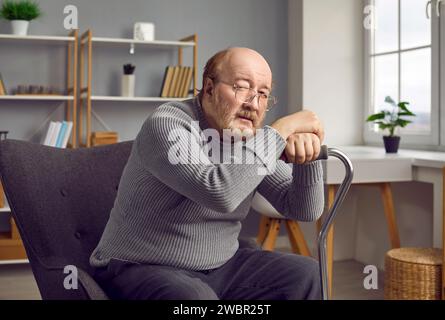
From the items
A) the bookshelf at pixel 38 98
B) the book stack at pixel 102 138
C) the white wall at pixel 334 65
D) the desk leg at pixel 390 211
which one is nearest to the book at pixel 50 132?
the bookshelf at pixel 38 98

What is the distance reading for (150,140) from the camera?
1.36 m

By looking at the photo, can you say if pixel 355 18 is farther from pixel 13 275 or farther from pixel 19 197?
pixel 19 197

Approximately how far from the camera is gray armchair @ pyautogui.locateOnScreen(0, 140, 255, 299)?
1.53 meters

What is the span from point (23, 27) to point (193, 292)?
288 centimetres

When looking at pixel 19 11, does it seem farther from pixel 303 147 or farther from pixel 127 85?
pixel 303 147

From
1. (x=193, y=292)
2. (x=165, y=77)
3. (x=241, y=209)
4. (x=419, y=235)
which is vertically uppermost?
(x=165, y=77)

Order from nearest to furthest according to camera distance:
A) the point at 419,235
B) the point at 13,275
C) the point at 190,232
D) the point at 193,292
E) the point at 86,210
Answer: the point at 193,292, the point at 190,232, the point at 86,210, the point at 419,235, the point at 13,275

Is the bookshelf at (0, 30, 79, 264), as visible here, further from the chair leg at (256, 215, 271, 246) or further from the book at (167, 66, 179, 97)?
the chair leg at (256, 215, 271, 246)

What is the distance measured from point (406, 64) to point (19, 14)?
2.28 meters

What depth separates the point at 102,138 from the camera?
12.5 ft

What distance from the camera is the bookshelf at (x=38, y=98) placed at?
366 centimetres

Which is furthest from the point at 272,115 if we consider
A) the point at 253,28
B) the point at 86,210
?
the point at 86,210

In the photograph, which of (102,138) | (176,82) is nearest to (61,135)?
(102,138)

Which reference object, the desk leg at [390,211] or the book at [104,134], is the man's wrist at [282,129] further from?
the book at [104,134]
